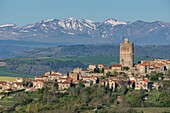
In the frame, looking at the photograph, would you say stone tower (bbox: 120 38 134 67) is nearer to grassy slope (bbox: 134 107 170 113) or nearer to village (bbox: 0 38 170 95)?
village (bbox: 0 38 170 95)

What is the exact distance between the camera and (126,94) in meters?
36.0

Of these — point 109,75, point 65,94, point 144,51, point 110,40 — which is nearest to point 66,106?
point 65,94

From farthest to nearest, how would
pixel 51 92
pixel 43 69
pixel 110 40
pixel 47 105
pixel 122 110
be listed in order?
pixel 110 40, pixel 43 69, pixel 51 92, pixel 47 105, pixel 122 110

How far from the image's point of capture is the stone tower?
141 feet

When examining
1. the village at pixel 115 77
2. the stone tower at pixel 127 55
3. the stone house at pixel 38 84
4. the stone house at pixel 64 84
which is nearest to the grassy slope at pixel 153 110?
the village at pixel 115 77

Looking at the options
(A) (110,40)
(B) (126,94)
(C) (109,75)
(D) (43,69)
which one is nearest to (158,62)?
(C) (109,75)

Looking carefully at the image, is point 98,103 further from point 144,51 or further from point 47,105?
point 144,51

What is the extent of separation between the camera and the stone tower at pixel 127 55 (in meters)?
42.9

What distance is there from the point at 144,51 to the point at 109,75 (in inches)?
2813

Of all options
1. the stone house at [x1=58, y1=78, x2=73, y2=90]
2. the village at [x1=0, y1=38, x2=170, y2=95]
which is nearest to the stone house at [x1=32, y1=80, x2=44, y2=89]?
the village at [x1=0, y1=38, x2=170, y2=95]

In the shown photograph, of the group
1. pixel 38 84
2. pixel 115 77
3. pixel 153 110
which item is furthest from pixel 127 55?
pixel 153 110

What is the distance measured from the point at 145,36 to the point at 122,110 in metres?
165

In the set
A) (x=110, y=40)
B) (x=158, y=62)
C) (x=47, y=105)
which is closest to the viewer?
(x=47, y=105)

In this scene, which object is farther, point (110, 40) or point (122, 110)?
point (110, 40)
